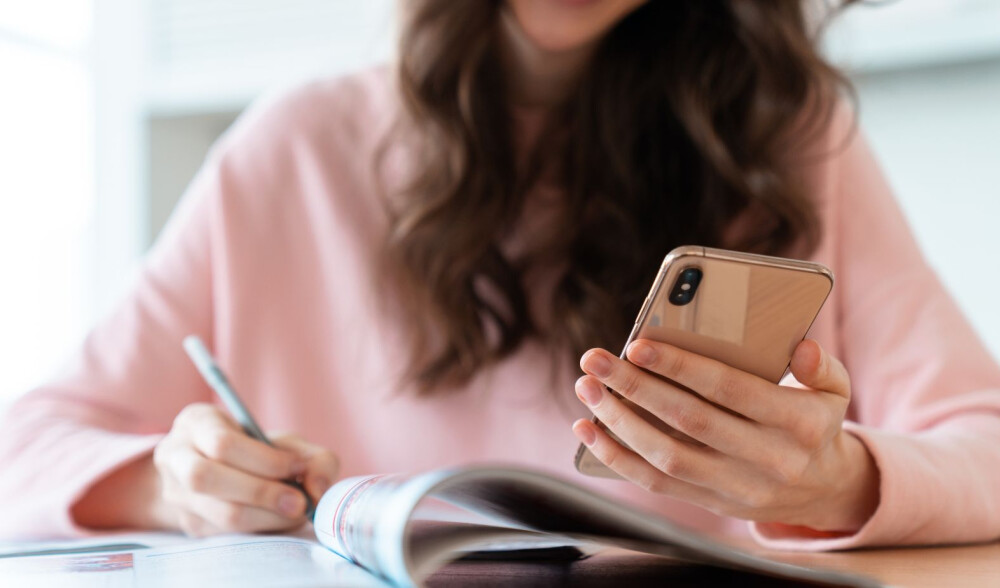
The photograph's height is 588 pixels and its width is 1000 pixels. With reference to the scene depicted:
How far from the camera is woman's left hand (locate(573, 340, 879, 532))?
468 millimetres

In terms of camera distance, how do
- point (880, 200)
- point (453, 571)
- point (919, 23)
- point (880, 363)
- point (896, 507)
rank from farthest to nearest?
point (919, 23), point (880, 200), point (880, 363), point (896, 507), point (453, 571)

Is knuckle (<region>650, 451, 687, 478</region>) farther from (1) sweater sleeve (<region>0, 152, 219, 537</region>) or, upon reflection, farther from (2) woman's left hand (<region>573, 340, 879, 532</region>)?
(1) sweater sleeve (<region>0, 152, 219, 537</region>)

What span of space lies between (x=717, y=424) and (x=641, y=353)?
73 mm

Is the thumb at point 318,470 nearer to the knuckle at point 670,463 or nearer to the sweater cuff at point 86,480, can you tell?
the sweater cuff at point 86,480

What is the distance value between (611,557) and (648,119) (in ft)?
2.04

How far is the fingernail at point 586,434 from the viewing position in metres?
0.50

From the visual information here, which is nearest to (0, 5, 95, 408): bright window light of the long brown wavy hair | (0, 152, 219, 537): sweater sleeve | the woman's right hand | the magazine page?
(0, 152, 219, 537): sweater sleeve

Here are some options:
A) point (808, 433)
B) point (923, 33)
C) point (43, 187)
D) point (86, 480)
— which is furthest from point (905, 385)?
point (43, 187)

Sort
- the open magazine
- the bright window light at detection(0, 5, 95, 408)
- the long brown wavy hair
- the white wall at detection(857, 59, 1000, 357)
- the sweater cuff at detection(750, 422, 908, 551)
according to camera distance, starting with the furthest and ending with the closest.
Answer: the bright window light at detection(0, 5, 95, 408) < the white wall at detection(857, 59, 1000, 357) < the long brown wavy hair < the sweater cuff at detection(750, 422, 908, 551) < the open magazine

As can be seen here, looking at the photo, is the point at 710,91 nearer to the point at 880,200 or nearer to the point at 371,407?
the point at 880,200

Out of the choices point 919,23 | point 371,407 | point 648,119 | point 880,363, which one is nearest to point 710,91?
point 648,119

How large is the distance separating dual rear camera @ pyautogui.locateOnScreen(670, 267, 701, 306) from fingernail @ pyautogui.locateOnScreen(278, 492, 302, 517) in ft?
1.04

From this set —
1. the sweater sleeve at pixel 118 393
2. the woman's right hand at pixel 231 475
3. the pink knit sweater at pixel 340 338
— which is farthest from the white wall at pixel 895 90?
the woman's right hand at pixel 231 475

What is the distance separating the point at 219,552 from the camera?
483 mm
